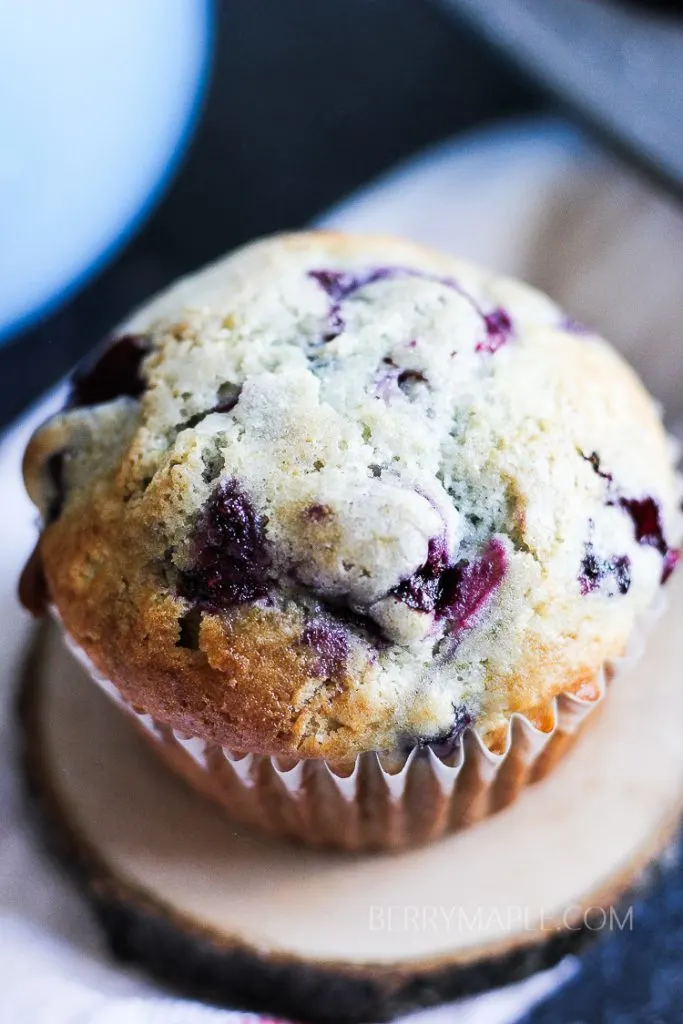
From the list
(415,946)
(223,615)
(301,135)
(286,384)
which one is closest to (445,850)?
(415,946)

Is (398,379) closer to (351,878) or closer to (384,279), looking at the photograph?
(384,279)

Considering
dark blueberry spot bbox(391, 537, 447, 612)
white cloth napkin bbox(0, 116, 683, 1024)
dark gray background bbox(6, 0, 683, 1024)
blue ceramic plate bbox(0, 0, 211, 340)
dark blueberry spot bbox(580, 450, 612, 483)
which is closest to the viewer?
dark blueberry spot bbox(391, 537, 447, 612)

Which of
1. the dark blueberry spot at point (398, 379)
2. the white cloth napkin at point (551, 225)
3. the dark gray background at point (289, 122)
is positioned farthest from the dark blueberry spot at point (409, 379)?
the dark gray background at point (289, 122)

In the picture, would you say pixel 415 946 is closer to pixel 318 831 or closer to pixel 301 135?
pixel 318 831

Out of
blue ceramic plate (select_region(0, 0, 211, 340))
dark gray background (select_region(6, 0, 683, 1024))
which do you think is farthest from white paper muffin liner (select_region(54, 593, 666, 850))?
dark gray background (select_region(6, 0, 683, 1024))

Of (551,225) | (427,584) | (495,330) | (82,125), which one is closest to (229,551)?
(427,584)

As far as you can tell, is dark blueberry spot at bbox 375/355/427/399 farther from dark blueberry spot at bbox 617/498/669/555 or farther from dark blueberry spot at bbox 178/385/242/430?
dark blueberry spot at bbox 617/498/669/555
